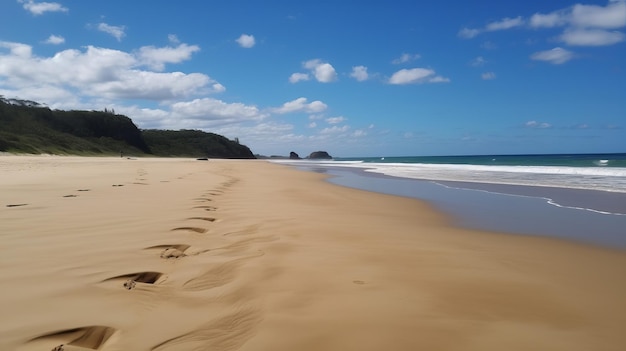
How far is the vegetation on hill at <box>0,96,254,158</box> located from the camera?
53597 millimetres

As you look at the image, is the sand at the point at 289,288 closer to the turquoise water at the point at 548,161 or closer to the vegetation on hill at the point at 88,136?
the turquoise water at the point at 548,161

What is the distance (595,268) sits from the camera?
365 centimetres

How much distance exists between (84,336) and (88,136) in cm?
9255

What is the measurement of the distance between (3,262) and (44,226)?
1.43 meters

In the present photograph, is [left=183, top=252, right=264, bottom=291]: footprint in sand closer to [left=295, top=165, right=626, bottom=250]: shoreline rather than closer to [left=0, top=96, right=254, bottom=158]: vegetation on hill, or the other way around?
[left=295, top=165, right=626, bottom=250]: shoreline

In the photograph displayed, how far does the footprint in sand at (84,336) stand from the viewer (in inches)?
75.5

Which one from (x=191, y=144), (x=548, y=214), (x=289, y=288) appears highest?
(x=191, y=144)

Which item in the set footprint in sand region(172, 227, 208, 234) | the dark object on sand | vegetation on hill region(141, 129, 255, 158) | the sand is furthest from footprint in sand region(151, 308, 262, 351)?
vegetation on hill region(141, 129, 255, 158)

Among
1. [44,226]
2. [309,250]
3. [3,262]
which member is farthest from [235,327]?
[44,226]

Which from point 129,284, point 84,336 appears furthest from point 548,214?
point 84,336

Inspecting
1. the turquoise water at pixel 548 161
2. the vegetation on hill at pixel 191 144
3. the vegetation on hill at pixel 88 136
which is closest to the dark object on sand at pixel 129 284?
the turquoise water at pixel 548 161

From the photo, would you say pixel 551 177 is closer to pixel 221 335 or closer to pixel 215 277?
pixel 215 277

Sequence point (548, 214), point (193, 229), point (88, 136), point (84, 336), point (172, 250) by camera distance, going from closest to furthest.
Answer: point (84, 336), point (172, 250), point (193, 229), point (548, 214), point (88, 136)

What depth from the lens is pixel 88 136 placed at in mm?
82000
